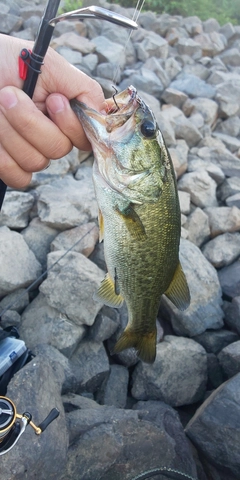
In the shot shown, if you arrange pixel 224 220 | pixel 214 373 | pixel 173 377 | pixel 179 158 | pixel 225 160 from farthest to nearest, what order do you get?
pixel 225 160 < pixel 179 158 < pixel 224 220 < pixel 214 373 < pixel 173 377

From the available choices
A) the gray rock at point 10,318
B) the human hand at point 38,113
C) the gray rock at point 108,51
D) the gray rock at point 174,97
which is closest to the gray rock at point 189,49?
the gray rock at point 108,51

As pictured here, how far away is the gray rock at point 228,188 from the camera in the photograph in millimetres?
5453

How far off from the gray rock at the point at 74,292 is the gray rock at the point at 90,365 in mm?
230

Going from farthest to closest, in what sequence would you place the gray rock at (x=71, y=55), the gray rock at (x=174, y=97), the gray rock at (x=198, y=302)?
the gray rock at (x=174, y=97) → the gray rock at (x=71, y=55) → the gray rock at (x=198, y=302)

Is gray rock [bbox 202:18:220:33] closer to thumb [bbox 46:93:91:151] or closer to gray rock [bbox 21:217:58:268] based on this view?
gray rock [bbox 21:217:58:268]

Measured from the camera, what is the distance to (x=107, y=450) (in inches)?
92.7

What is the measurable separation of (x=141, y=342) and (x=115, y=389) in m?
1.19

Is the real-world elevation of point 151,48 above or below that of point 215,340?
above

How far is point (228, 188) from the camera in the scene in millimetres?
5473

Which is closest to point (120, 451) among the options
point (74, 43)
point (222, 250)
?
point (222, 250)

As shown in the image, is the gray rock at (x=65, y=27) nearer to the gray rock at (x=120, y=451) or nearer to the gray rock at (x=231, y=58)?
the gray rock at (x=231, y=58)

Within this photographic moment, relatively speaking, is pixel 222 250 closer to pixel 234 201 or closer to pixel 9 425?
pixel 234 201

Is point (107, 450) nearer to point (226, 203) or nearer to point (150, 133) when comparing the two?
point (150, 133)

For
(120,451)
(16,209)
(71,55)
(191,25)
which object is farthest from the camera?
(191,25)
